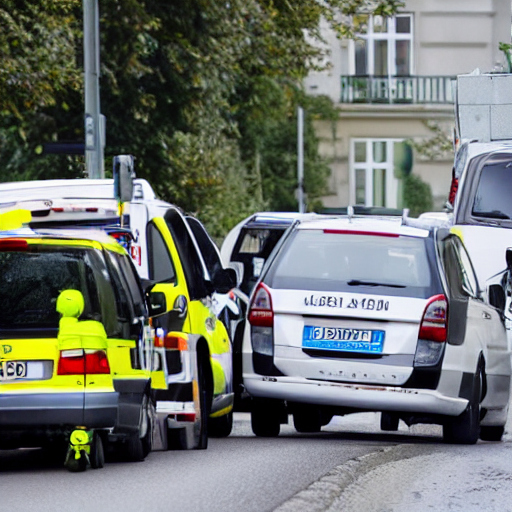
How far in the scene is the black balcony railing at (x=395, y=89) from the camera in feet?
184

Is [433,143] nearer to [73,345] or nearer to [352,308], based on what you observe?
[352,308]

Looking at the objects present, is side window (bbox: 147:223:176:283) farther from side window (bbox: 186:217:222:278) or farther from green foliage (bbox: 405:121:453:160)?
green foliage (bbox: 405:121:453:160)

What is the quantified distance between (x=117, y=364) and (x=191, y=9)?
17609 millimetres

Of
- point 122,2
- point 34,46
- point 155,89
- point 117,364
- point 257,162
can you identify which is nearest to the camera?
point 117,364

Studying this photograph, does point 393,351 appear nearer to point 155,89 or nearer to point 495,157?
point 495,157

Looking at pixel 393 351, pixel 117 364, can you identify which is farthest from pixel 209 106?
pixel 117 364

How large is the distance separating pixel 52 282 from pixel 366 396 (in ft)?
9.27

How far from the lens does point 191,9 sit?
27.7m

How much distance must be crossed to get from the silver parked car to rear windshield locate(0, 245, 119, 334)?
231 cm

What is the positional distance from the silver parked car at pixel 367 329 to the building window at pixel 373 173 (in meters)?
43.8

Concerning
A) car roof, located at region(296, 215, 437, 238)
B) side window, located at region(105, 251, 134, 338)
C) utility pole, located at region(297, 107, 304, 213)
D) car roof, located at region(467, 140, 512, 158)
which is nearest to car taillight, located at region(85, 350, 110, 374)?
side window, located at region(105, 251, 134, 338)

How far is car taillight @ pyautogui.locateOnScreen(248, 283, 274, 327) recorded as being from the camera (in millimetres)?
12883

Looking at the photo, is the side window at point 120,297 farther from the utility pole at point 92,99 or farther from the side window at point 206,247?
the utility pole at point 92,99

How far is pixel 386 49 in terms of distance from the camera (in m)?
57.5
